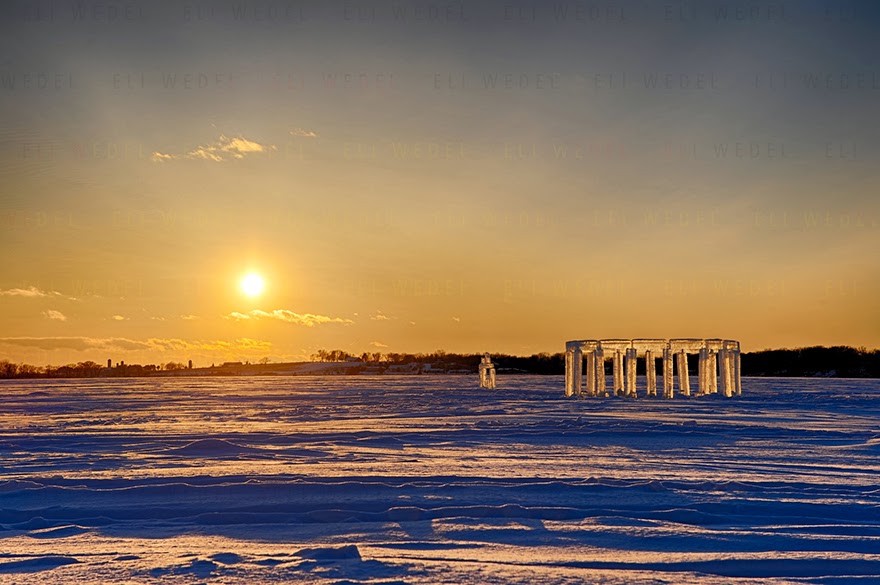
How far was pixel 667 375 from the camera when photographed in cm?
6988

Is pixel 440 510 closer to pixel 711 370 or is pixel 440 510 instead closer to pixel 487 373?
pixel 711 370

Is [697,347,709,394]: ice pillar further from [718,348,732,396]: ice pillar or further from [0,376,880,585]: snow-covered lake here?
[0,376,880,585]: snow-covered lake

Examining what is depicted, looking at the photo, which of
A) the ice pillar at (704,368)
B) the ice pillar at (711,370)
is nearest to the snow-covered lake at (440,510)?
the ice pillar at (704,368)

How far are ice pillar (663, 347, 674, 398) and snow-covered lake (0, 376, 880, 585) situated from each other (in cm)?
4493

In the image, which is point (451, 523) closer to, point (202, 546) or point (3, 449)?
point (202, 546)

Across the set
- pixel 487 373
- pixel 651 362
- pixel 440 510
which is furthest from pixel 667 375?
pixel 440 510

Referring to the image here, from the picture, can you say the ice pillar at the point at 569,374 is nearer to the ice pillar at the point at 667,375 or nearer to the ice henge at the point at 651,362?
the ice henge at the point at 651,362

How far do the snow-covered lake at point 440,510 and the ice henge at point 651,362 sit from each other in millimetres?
45050

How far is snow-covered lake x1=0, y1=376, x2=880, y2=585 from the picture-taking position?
849 cm

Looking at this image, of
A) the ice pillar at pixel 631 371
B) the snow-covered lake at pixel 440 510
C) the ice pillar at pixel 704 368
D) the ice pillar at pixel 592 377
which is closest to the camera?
the snow-covered lake at pixel 440 510

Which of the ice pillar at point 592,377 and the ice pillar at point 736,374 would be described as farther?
the ice pillar at point 736,374

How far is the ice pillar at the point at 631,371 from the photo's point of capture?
6559 centimetres

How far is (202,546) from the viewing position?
965cm

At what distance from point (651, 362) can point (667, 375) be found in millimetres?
4280
